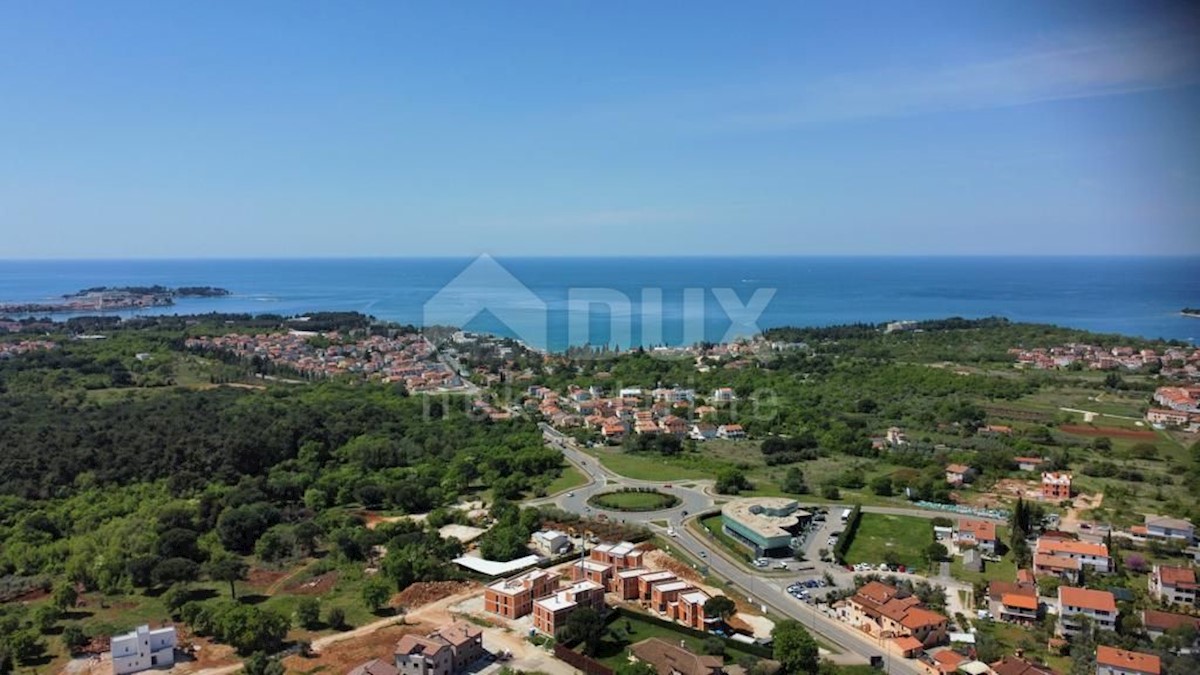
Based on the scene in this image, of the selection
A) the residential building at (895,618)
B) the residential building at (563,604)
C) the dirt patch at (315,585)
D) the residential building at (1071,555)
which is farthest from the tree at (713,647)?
the dirt patch at (315,585)

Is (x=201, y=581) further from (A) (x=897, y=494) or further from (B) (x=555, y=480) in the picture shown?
(A) (x=897, y=494)

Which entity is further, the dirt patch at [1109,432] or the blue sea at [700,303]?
the blue sea at [700,303]

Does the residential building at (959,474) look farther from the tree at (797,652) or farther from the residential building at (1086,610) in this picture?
the tree at (797,652)

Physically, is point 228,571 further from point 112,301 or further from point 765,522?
point 112,301

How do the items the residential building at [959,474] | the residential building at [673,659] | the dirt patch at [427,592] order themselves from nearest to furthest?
the residential building at [673,659] → the dirt patch at [427,592] → the residential building at [959,474]

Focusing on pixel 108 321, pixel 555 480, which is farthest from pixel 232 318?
pixel 555 480

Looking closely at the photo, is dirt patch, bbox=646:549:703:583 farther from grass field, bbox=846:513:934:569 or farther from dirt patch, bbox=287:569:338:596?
dirt patch, bbox=287:569:338:596

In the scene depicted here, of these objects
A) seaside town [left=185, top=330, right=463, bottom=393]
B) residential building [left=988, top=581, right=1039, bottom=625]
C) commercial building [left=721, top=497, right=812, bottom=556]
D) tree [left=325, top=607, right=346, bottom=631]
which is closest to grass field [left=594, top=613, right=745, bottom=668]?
commercial building [left=721, top=497, right=812, bottom=556]

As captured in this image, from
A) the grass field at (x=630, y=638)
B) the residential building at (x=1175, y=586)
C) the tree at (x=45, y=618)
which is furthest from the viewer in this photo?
the residential building at (x=1175, y=586)

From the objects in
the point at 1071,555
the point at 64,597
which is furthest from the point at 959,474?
the point at 64,597
